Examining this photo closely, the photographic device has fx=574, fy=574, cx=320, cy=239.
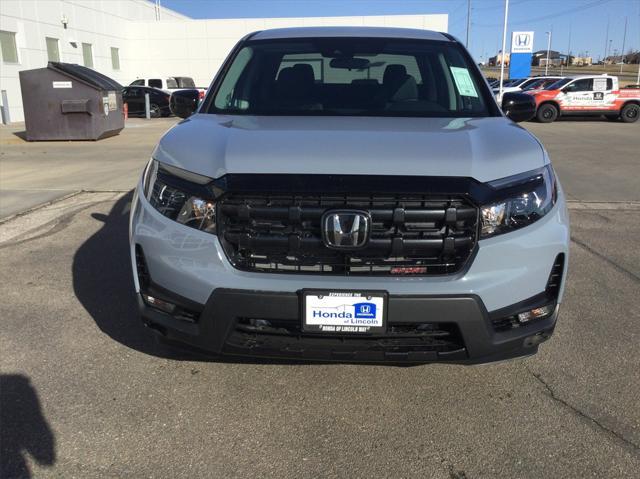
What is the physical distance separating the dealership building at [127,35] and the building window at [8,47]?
0.12 ft

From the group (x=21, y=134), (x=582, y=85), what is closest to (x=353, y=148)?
(x=21, y=134)

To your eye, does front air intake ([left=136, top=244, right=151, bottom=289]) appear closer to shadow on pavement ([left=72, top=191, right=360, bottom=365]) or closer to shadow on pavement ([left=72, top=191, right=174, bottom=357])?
shadow on pavement ([left=72, top=191, right=360, bottom=365])

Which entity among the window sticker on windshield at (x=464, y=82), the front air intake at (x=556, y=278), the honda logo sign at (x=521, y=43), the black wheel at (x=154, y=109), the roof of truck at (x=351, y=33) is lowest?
the black wheel at (x=154, y=109)

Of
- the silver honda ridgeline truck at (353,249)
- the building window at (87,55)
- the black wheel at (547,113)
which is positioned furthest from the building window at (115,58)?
the silver honda ridgeline truck at (353,249)

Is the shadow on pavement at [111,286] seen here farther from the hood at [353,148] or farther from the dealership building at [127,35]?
the dealership building at [127,35]

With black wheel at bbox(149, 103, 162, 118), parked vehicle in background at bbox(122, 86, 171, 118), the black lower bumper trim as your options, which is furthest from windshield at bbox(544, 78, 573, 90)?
the black lower bumper trim

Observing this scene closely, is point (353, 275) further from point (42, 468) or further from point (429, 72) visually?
point (429, 72)

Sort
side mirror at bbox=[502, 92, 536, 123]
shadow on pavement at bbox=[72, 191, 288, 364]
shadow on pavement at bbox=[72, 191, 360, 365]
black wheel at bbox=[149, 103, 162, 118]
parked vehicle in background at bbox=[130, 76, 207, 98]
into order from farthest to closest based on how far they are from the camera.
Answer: parked vehicle in background at bbox=[130, 76, 207, 98]
black wheel at bbox=[149, 103, 162, 118]
side mirror at bbox=[502, 92, 536, 123]
shadow on pavement at bbox=[72, 191, 288, 364]
shadow on pavement at bbox=[72, 191, 360, 365]

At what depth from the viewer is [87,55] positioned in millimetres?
29016

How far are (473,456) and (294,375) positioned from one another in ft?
3.27

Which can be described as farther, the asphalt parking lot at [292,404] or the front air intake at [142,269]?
the front air intake at [142,269]

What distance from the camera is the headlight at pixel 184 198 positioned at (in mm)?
2383

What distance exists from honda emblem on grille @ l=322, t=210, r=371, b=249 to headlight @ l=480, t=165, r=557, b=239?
0.49m

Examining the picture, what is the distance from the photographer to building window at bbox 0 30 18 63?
21.2m
